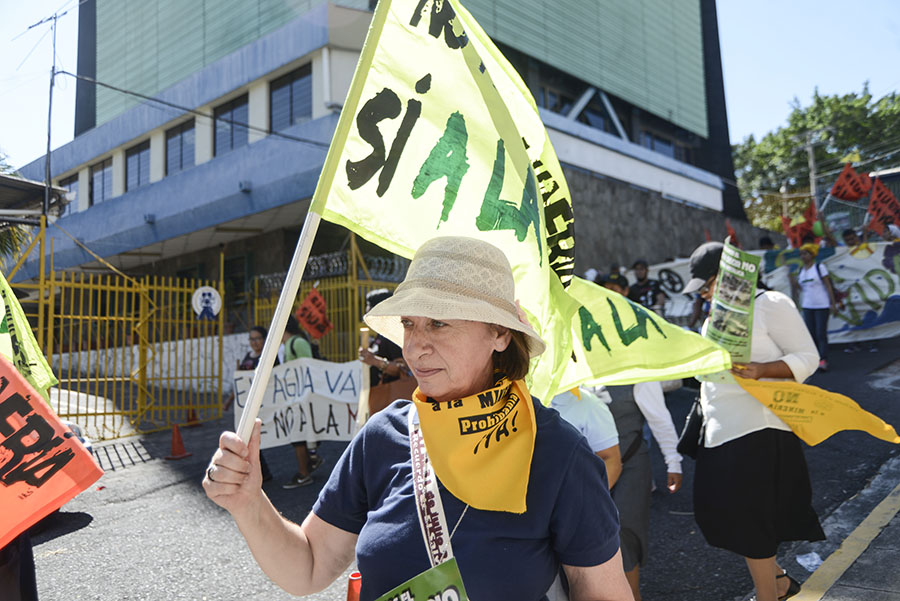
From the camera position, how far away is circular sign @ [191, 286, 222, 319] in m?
11.8

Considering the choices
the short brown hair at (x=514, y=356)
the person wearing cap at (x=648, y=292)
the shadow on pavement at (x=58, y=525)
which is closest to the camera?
the short brown hair at (x=514, y=356)

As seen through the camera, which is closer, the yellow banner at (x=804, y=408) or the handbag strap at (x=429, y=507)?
the handbag strap at (x=429, y=507)

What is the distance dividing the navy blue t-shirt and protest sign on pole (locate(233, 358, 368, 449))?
530cm

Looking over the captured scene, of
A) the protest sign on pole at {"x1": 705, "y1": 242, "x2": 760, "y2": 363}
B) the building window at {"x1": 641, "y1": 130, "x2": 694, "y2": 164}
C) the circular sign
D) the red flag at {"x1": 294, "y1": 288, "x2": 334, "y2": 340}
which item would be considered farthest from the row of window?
the building window at {"x1": 641, "y1": 130, "x2": 694, "y2": 164}

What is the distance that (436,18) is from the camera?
7.62 feet

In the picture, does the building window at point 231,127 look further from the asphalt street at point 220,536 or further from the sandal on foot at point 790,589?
the sandal on foot at point 790,589

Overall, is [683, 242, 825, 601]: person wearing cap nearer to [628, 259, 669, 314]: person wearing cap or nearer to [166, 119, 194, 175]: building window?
[628, 259, 669, 314]: person wearing cap

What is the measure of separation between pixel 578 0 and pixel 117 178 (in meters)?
15.6

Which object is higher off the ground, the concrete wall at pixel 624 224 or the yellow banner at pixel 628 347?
the concrete wall at pixel 624 224

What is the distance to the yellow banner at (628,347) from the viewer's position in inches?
125

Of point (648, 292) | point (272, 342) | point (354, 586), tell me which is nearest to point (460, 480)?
point (272, 342)

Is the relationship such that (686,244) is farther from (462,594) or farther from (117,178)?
(462,594)

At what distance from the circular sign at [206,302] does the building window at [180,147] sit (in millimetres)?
8501

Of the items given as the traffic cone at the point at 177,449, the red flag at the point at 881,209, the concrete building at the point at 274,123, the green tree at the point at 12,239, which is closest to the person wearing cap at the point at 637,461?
the traffic cone at the point at 177,449
